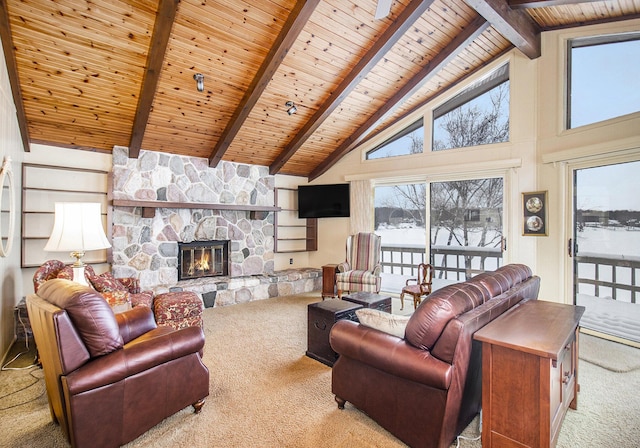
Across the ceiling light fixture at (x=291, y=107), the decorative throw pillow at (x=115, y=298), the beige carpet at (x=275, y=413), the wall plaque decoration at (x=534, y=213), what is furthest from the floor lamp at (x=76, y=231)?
the wall plaque decoration at (x=534, y=213)

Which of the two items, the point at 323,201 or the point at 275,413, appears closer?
the point at 275,413

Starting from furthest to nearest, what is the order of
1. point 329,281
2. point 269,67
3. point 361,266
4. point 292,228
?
point 292,228, point 329,281, point 361,266, point 269,67

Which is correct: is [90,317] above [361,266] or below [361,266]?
above

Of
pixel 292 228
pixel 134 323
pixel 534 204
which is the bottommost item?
pixel 134 323

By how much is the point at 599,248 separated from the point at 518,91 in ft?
7.55

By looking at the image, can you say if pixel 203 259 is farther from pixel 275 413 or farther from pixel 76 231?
pixel 275 413

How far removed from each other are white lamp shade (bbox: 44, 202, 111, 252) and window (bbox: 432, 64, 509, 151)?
4.79 m

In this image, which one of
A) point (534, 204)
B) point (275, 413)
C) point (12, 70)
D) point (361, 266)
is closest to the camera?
point (275, 413)

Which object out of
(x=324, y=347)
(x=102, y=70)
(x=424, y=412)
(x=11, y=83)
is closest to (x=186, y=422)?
(x=324, y=347)

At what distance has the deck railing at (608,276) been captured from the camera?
11.7ft

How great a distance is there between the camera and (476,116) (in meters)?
5.03

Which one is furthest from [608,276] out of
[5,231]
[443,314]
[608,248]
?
[5,231]

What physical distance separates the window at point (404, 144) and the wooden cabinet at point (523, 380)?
13.7ft

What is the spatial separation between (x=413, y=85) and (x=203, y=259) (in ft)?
14.1
